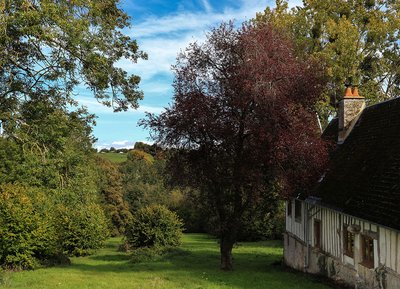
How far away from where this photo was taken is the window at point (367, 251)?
14.1 m

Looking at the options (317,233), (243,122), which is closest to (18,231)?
(243,122)

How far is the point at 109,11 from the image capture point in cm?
1501

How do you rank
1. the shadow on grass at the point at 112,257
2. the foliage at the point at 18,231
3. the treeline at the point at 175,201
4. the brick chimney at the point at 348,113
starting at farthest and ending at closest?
the shadow on grass at the point at 112,257 < the brick chimney at the point at 348,113 < the treeline at the point at 175,201 < the foliage at the point at 18,231

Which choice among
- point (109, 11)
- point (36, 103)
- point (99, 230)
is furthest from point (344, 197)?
point (99, 230)

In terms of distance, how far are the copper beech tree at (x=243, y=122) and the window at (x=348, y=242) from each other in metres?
3.23

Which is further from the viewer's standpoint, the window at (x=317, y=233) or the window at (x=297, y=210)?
the window at (x=297, y=210)

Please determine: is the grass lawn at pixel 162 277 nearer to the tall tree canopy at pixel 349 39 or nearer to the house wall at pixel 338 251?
the house wall at pixel 338 251

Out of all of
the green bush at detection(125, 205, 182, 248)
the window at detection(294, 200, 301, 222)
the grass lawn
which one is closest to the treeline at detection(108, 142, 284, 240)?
the window at detection(294, 200, 301, 222)

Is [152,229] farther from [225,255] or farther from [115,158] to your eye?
[115,158]

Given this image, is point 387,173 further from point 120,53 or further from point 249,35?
point 120,53

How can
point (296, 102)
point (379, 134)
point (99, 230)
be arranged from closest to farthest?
point (379, 134)
point (296, 102)
point (99, 230)

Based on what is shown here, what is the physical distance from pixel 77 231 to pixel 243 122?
17.3 meters

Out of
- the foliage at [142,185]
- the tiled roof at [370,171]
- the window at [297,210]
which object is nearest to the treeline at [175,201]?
the foliage at [142,185]

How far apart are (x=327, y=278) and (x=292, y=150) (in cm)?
585
